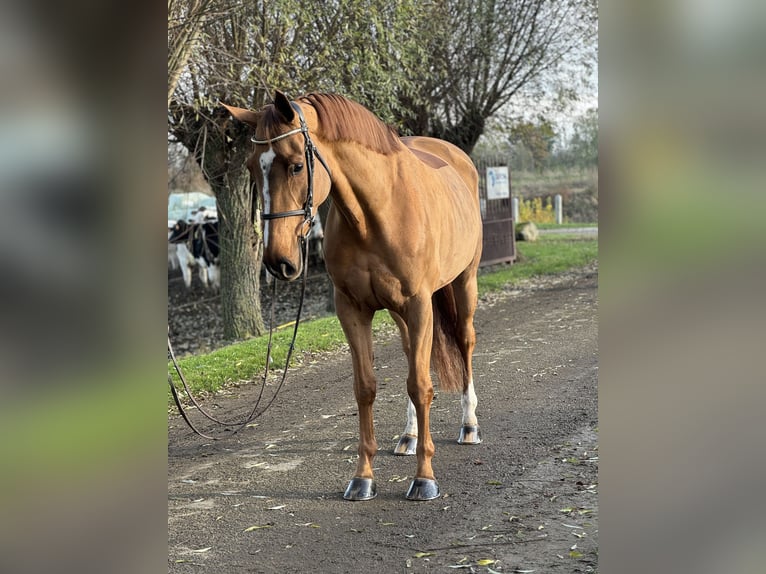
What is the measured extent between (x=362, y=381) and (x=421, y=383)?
1.14ft

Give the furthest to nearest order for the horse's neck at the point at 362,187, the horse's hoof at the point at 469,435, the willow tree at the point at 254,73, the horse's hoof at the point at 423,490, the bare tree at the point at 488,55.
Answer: the bare tree at the point at 488,55 < the willow tree at the point at 254,73 < the horse's hoof at the point at 469,435 < the horse's hoof at the point at 423,490 < the horse's neck at the point at 362,187

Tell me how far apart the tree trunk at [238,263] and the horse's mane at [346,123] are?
6.28 meters

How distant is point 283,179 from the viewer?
3508mm

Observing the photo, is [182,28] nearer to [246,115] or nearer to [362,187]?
[246,115]

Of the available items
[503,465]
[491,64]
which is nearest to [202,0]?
[503,465]

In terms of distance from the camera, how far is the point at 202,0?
6.47m

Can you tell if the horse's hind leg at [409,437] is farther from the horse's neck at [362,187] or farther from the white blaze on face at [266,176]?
the white blaze on face at [266,176]

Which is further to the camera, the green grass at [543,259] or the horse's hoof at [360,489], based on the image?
the green grass at [543,259]

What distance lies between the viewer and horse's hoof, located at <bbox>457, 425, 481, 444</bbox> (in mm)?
5098

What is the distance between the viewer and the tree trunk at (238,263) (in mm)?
10070

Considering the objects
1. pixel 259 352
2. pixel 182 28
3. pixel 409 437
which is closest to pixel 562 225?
pixel 259 352

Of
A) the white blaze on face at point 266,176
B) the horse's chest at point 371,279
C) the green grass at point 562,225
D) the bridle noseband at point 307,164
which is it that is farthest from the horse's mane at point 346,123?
the green grass at point 562,225
